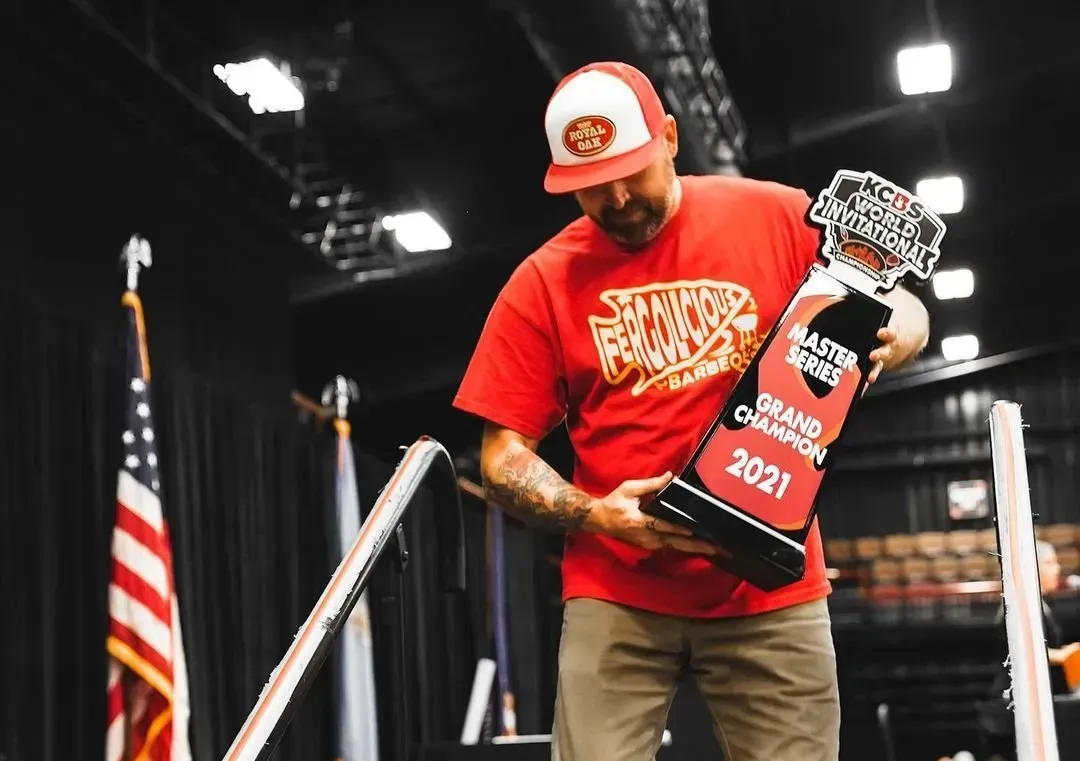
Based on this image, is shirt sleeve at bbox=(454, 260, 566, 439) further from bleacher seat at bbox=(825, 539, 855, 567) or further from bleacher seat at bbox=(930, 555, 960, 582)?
bleacher seat at bbox=(825, 539, 855, 567)

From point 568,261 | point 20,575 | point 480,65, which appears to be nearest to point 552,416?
point 568,261

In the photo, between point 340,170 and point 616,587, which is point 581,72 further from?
point 340,170

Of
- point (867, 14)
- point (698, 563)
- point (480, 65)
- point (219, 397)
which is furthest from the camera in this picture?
point (867, 14)

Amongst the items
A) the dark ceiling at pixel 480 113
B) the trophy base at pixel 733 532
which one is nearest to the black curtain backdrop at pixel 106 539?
the dark ceiling at pixel 480 113

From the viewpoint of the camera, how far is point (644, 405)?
1805 millimetres

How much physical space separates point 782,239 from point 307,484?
5.48 metres

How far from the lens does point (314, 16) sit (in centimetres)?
613

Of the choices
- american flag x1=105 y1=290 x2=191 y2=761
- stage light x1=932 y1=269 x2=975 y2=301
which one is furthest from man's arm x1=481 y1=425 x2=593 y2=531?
stage light x1=932 y1=269 x2=975 y2=301

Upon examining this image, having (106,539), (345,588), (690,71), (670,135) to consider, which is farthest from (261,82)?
(345,588)

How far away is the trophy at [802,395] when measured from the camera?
5.44 feet

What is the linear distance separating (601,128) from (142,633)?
3.12 metres

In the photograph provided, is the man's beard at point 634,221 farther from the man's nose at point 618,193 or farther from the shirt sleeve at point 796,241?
the shirt sleeve at point 796,241

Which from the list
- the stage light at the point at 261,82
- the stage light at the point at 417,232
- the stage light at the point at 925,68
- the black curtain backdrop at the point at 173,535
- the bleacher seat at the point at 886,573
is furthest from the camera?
the bleacher seat at the point at 886,573

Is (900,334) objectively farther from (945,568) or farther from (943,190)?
(945,568)
